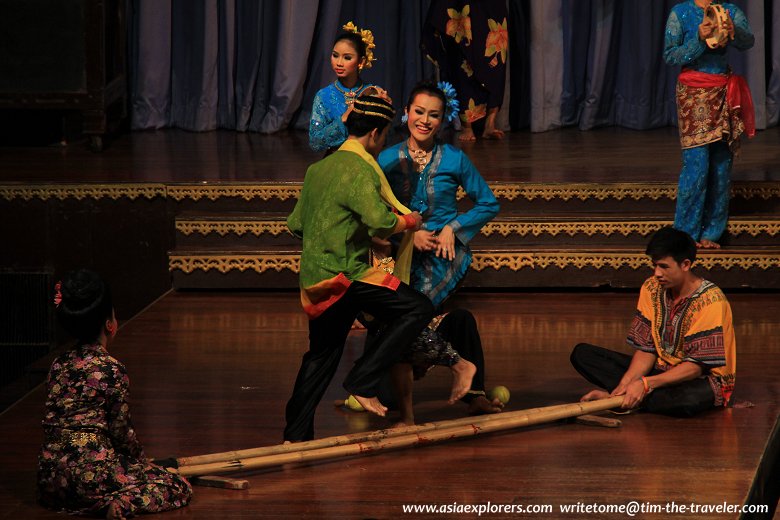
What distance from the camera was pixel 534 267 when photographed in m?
6.32

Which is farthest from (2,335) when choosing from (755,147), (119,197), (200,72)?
(755,147)

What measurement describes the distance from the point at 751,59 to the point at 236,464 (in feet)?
21.2

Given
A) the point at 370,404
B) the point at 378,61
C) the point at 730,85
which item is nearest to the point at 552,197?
the point at 730,85

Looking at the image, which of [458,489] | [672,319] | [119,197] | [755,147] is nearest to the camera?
[458,489]

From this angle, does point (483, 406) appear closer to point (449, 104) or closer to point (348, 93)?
point (449, 104)

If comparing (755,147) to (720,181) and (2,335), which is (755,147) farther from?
(2,335)

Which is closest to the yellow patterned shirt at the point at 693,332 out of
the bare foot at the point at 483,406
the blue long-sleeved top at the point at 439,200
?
the bare foot at the point at 483,406

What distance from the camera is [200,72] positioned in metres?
9.34

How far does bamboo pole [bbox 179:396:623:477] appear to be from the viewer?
146 inches

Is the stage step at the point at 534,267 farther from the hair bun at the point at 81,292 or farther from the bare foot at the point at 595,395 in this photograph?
the hair bun at the point at 81,292

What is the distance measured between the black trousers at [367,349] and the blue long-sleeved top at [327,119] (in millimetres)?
1644

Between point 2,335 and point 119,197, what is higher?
point 119,197

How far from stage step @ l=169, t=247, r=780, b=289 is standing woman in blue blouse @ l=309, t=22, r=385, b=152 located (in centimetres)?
100

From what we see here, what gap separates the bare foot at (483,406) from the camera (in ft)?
14.4
